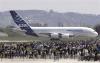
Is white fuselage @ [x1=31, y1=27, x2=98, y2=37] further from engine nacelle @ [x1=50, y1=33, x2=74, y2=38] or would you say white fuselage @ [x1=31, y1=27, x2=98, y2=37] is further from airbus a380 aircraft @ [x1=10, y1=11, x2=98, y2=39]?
engine nacelle @ [x1=50, y1=33, x2=74, y2=38]

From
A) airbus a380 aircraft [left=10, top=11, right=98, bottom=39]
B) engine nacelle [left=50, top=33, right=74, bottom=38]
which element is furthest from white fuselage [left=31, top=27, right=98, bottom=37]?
engine nacelle [left=50, top=33, right=74, bottom=38]

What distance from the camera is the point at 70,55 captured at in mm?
42188

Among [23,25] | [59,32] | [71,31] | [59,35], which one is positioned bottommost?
[59,35]

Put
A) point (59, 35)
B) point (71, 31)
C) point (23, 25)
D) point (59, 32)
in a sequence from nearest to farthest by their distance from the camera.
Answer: point (59, 35) → point (71, 31) → point (59, 32) → point (23, 25)

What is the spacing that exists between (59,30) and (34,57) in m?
58.2

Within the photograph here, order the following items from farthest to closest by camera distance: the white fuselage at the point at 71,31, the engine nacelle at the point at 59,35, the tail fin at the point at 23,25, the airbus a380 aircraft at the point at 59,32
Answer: the tail fin at the point at 23,25
the white fuselage at the point at 71,31
the airbus a380 aircraft at the point at 59,32
the engine nacelle at the point at 59,35

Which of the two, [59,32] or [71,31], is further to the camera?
[59,32]

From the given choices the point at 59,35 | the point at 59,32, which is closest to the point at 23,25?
the point at 59,32

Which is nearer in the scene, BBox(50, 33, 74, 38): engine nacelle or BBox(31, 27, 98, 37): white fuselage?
BBox(50, 33, 74, 38): engine nacelle

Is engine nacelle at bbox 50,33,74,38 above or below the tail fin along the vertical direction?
below

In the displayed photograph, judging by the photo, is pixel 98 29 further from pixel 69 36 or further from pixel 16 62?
pixel 16 62

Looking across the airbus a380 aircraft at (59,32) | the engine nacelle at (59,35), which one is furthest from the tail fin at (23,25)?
the engine nacelle at (59,35)

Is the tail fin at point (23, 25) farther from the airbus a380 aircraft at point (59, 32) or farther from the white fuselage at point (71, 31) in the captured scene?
the white fuselage at point (71, 31)

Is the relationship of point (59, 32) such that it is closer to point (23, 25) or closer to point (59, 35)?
point (59, 35)
